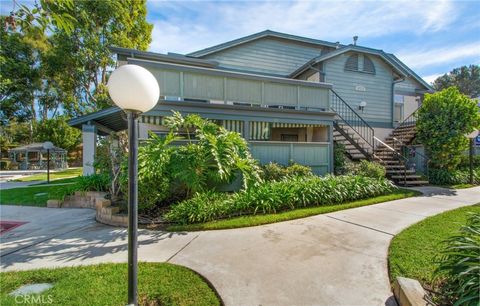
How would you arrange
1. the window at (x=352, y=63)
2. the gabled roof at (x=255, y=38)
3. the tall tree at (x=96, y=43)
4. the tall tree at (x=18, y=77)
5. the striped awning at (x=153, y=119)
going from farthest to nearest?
1. the tall tree at (x=18, y=77)
2. the tall tree at (x=96, y=43)
3. the window at (x=352, y=63)
4. the gabled roof at (x=255, y=38)
5. the striped awning at (x=153, y=119)

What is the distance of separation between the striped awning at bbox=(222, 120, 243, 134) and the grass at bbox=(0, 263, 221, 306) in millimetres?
5478

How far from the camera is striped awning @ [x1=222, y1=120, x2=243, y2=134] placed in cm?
837

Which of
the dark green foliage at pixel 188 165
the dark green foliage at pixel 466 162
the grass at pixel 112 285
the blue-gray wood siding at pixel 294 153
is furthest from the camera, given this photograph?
the dark green foliage at pixel 466 162

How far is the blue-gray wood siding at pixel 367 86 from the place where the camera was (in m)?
12.8

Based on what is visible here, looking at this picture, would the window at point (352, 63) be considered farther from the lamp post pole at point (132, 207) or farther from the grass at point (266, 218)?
the lamp post pole at point (132, 207)

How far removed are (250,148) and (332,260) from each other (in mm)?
4880

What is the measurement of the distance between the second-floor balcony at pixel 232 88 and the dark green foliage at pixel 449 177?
6.08 m

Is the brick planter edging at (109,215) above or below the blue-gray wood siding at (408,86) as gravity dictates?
below

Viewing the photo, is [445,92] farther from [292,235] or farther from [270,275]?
[270,275]

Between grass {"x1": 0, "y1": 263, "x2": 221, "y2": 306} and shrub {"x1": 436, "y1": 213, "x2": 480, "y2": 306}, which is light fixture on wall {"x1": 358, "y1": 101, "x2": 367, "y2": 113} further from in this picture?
grass {"x1": 0, "y1": 263, "x2": 221, "y2": 306}

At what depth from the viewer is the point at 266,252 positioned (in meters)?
4.01

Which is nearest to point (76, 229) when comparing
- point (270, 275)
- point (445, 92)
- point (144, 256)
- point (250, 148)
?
point (144, 256)

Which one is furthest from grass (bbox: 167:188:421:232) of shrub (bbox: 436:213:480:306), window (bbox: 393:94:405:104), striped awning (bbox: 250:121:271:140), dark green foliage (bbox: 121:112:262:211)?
window (bbox: 393:94:405:104)

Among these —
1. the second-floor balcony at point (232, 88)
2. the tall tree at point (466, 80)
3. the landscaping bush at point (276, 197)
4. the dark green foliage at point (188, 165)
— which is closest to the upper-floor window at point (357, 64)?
the second-floor balcony at point (232, 88)
